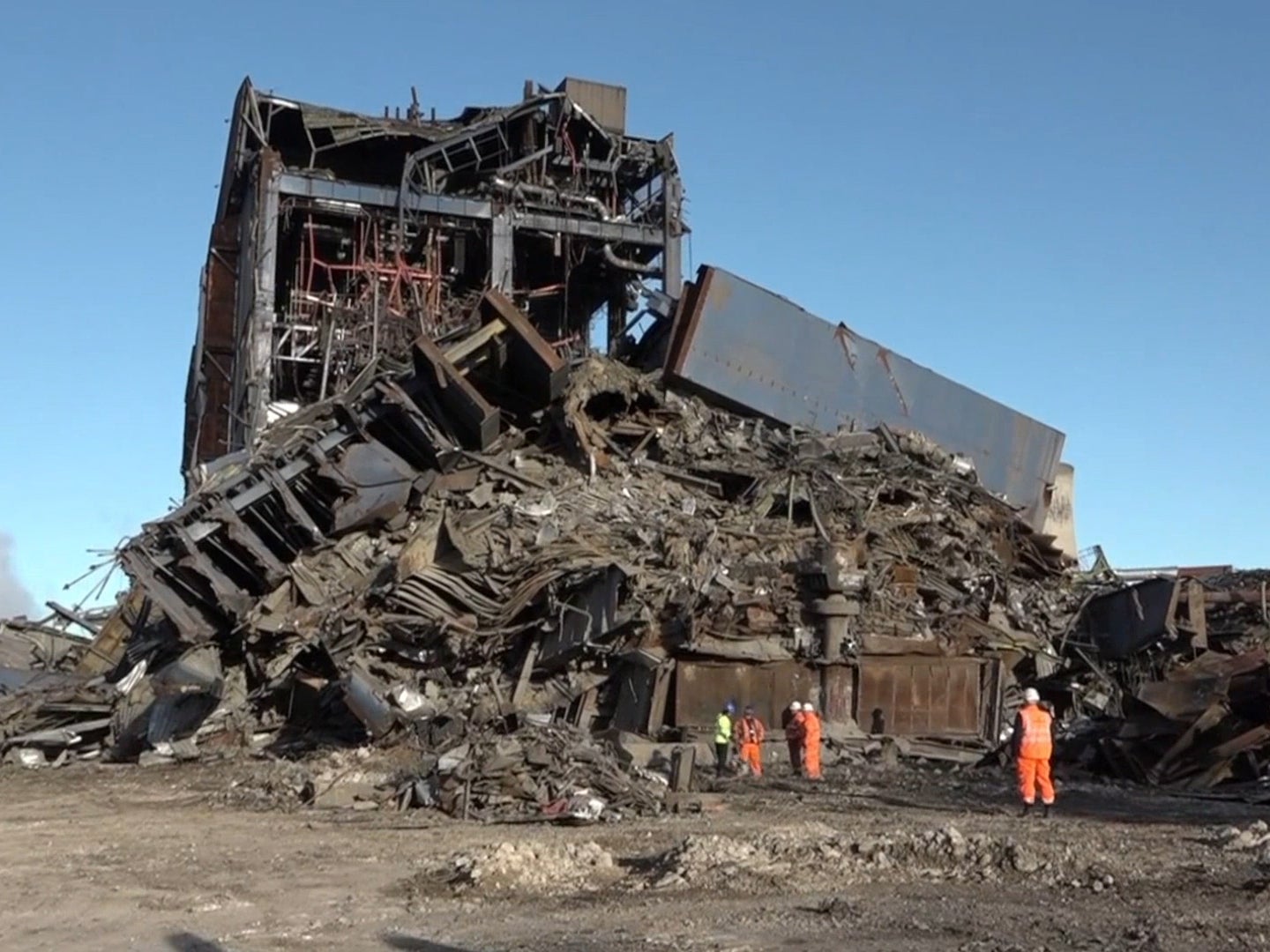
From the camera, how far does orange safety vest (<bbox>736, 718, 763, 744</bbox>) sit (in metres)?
16.7

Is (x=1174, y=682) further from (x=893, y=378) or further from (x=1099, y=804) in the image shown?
(x=893, y=378)

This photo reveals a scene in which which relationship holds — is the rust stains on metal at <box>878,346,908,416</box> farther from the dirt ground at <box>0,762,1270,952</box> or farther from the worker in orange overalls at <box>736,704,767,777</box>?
the dirt ground at <box>0,762,1270,952</box>

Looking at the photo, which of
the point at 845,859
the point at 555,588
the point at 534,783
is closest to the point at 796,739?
the point at 555,588

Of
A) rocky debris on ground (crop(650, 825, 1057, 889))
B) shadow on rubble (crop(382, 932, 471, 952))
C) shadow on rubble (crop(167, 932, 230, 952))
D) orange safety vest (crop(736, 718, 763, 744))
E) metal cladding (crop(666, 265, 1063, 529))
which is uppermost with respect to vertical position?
metal cladding (crop(666, 265, 1063, 529))

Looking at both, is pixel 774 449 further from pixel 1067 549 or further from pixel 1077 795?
pixel 1067 549

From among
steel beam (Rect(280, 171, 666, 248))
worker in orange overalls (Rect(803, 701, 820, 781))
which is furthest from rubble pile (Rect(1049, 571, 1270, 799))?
steel beam (Rect(280, 171, 666, 248))

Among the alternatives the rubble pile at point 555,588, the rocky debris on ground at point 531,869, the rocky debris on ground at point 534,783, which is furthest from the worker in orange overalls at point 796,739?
the rocky debris on ground at point 531,869

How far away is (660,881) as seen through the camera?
9117 millimetres

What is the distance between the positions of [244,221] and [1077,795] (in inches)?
981

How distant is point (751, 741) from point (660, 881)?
7677 mm

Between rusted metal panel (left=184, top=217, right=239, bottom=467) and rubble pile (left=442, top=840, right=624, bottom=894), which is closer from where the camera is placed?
rubble pile (left=442, top=840, right=624, bottom=894)

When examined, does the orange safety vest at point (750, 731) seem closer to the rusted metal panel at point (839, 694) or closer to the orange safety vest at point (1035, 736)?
the rusted metal panel at point (839, 694)

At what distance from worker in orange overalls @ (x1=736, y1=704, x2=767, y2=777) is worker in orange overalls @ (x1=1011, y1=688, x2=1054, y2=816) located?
4337 mm

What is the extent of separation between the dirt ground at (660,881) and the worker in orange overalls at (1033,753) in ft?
1.03
